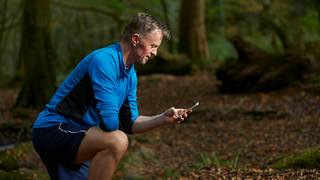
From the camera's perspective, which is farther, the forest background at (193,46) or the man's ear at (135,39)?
the forest background at (193,46)

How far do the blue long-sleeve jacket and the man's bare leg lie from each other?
0.28ft

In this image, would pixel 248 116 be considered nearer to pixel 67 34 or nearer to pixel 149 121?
pixel 149 121

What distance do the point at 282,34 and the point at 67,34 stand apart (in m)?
19.1

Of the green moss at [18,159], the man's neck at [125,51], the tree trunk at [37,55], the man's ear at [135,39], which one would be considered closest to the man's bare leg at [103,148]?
the man's neck at [125,51]

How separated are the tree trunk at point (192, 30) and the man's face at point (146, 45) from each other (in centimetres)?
1362

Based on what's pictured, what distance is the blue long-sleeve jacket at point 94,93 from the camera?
2432 mm

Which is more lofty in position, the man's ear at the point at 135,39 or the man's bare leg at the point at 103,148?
the man's ear at the point at 135,39

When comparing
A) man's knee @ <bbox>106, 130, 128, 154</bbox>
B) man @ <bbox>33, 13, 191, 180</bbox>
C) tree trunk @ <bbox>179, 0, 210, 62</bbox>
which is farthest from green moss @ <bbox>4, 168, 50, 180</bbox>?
tree trunk @ <bbox>179, 0, 210, 62</bbox>

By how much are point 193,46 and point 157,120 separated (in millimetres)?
13778

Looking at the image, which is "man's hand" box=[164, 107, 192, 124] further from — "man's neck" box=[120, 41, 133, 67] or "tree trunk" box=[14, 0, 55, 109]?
"tree trunk" box=[14, 0, 55, 109]

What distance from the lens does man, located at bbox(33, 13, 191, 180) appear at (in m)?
2.46

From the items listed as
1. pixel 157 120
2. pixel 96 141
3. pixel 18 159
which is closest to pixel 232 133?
pixel 18 159

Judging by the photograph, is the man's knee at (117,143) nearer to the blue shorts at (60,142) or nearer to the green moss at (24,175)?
the blue shorts at (60,142)

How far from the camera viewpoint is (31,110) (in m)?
8.94
